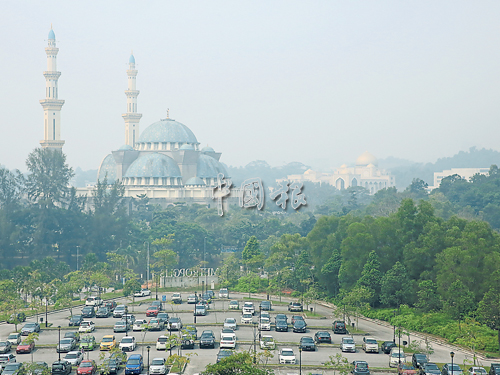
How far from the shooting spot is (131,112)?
15550 centimetres

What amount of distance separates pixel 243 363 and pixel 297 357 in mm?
9732

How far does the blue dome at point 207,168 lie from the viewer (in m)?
157

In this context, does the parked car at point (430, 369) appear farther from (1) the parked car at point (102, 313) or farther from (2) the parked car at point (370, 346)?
(1) the parked car at point (102, 313)

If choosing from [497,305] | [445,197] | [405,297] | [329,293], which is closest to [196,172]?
[445,197]

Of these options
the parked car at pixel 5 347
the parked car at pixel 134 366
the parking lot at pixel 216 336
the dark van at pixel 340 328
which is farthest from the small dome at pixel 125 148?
the parked car at pixel 134 366

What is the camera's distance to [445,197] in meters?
116

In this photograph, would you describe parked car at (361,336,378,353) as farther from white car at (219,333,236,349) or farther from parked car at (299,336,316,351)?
white car at (219,333,236,349)

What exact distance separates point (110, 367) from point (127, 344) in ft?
15.8

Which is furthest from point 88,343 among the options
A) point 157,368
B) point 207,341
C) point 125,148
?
point 125,148

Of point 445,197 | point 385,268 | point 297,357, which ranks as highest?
point 445,197

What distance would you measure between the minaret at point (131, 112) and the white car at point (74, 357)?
382ft

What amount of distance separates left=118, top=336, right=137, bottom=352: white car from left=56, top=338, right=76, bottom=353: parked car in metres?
2.88

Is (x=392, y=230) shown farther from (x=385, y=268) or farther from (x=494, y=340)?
(x=494, y=340)

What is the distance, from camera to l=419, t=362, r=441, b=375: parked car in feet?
117
